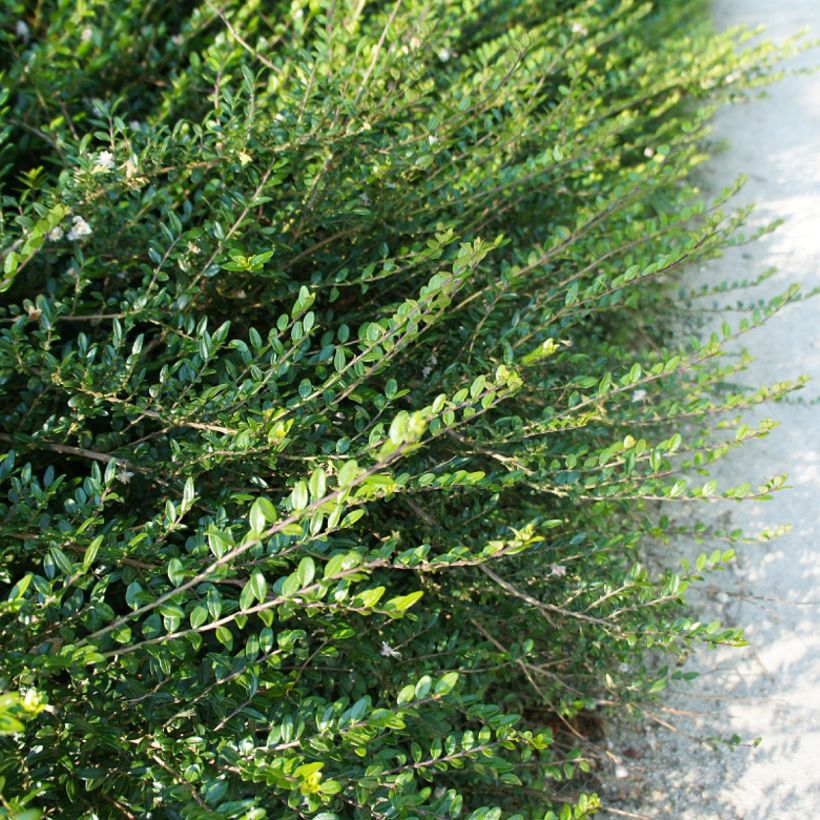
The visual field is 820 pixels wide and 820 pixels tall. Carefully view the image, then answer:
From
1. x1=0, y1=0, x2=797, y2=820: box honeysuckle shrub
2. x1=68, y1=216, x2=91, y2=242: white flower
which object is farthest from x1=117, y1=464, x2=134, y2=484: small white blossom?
x1=68, y1=216, x2=91, y2=242: white flower

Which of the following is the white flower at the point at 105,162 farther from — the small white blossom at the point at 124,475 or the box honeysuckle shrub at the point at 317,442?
the small white blossom at the point at 124,475

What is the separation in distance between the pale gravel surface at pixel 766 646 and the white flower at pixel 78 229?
1589mm

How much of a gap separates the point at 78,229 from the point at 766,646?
202 centimetres

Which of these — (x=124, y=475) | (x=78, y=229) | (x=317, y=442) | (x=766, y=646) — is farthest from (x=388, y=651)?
(x=766, y=646)

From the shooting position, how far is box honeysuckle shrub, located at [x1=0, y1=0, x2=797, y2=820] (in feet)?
4.46

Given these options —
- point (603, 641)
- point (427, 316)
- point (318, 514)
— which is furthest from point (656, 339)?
point (318, 514)

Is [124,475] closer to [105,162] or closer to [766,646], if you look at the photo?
[105,162]

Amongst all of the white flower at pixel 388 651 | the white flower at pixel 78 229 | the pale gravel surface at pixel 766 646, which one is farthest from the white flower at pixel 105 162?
A: the pale gravel surface at pixel 766 646

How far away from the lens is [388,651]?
5.73ft

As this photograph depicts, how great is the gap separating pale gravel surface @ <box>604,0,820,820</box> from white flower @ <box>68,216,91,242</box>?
1.59 meters

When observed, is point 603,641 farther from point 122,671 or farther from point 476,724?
point 122,671

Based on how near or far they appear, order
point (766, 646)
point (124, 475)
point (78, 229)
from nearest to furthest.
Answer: point (124, 475), point (78, 229), point (766, 646)

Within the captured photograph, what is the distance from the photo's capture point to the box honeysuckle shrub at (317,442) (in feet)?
4.46

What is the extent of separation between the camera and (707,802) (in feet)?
6.85
